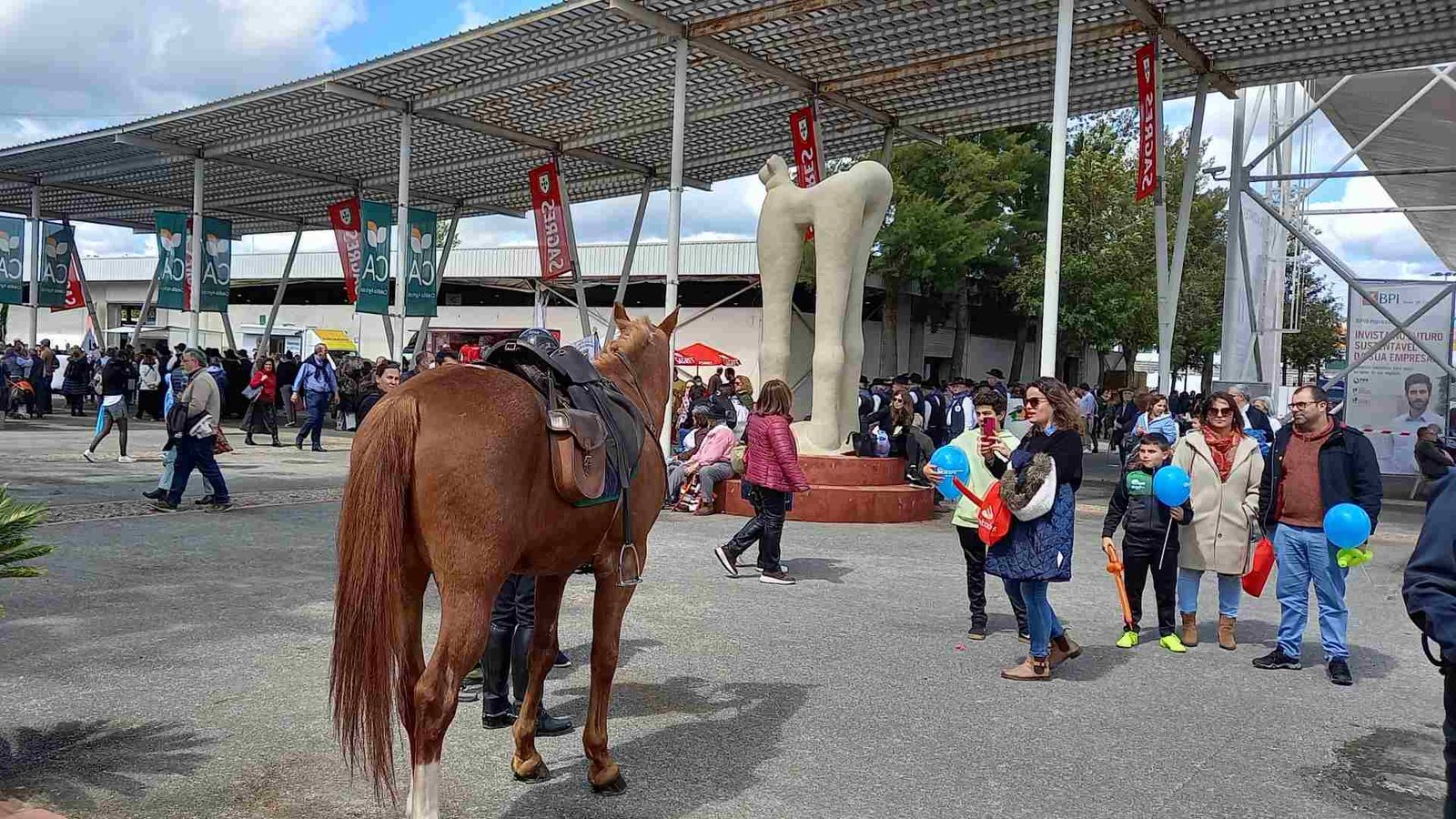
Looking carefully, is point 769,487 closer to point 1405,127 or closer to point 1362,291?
point 1362,291

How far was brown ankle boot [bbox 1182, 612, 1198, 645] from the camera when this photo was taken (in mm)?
7230

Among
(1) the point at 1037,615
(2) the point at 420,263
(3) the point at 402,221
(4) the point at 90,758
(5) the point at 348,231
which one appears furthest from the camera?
(5) the point at 348,231

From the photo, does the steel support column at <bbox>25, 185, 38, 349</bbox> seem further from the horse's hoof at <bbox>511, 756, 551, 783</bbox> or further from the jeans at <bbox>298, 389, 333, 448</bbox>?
the horse's hoof at <bbox>511, 756, 551, 783</bbox>

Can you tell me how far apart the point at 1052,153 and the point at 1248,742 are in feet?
30.4

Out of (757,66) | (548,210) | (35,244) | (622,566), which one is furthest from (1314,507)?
(35,244)

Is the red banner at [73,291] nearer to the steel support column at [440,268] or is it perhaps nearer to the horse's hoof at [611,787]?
the steel support column at [440,268]

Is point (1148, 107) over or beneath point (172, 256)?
over

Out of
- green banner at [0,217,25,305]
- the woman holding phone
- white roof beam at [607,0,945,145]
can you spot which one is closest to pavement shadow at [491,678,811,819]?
the woman holding phone

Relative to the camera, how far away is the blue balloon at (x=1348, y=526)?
6.10 meters

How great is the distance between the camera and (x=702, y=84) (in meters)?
18.8

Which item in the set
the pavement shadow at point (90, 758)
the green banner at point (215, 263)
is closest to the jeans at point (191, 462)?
the pavement shadow at point (90, 758)

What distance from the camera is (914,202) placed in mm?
29703

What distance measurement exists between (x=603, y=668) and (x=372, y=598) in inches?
45.0

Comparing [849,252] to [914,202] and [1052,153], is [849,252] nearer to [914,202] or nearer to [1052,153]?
[1052,153]
